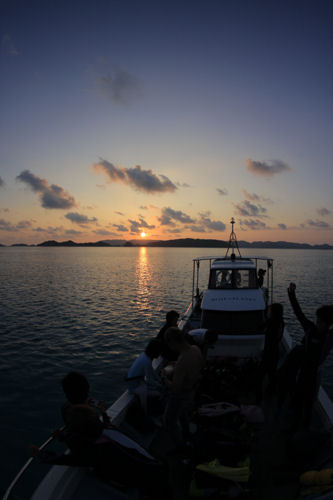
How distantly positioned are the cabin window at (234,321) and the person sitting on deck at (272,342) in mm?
2449

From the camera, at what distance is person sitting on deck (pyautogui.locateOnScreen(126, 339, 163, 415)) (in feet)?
19.6

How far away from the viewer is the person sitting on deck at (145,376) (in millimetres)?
5988

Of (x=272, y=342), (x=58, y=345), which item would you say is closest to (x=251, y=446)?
(x=272, y=342)

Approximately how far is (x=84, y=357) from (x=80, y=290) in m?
22.7

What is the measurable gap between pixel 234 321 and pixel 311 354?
482 cm

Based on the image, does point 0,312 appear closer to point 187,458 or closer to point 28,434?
point 28,434

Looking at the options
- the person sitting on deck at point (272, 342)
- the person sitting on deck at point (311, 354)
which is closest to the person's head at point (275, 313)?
the person sitting on deck at point (272, 342)

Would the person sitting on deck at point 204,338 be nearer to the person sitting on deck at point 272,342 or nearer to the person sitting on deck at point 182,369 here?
the person sitting on deck at point 272,342

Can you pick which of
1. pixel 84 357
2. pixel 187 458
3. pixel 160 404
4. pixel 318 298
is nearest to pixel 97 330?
pixel 84 357

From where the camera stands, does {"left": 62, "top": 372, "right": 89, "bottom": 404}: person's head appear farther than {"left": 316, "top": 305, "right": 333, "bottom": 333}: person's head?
No

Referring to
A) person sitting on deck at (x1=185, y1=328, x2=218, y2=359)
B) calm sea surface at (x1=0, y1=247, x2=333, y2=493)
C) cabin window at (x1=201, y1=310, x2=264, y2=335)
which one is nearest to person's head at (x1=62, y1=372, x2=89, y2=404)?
person sitting on deck at (x1=185, y1=328, x2=218, y2=359)

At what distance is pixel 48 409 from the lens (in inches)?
387

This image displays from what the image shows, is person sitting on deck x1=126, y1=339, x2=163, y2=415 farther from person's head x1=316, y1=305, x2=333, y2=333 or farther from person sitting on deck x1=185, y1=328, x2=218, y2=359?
person's head x1=316, y1=305, x2=333, y2=333

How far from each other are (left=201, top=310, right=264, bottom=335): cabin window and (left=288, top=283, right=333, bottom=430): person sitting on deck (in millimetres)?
4086
